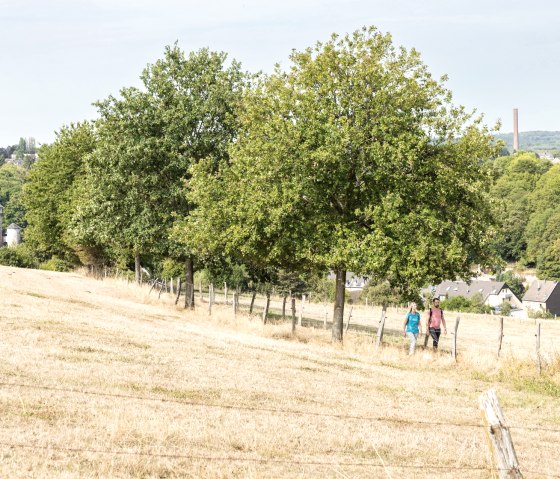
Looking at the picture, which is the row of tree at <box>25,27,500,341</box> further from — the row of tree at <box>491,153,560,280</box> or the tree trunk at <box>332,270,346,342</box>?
the row of tree at <box>491,153,560,280</box>

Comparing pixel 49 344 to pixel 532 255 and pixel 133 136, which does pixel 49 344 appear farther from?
pixel 532 255

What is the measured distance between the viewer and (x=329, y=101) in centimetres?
3080

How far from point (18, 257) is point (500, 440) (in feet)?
287

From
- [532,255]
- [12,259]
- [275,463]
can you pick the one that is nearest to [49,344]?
[275,463]

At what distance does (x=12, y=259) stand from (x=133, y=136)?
52.8 meters

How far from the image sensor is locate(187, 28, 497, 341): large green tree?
95.5 ft

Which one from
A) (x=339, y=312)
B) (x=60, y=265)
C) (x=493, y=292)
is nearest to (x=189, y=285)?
(x=339, y=312)

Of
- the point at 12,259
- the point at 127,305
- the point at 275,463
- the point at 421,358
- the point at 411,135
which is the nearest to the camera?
the point at 275,463

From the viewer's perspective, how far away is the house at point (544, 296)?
489 feet

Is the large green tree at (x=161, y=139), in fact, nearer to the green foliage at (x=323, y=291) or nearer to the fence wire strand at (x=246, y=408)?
the fence wire strand at (x=246, y=408)

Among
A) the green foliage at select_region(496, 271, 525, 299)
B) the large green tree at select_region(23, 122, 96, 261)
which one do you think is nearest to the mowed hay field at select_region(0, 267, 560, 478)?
the large green tree at select_region(23, 122, 96, 261)

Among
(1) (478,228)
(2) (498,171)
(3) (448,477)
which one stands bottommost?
(3) (448,477)

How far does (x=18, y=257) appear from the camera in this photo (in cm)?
8975

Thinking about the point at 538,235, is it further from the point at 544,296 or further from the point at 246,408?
A: the point at 246,408
